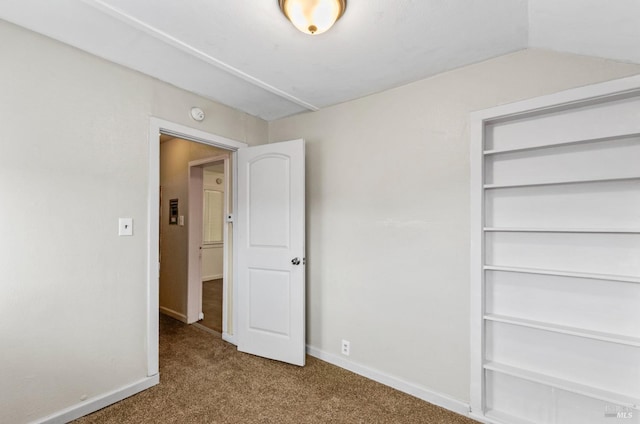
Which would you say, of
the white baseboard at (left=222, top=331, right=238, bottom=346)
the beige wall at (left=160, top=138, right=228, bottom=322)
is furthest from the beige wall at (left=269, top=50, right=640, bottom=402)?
the beige wall at (left=160, top=138, right=228, bottom=322)

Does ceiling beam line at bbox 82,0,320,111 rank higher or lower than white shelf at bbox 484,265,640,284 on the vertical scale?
higher

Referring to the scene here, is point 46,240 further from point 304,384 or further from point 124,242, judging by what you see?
point 304,384

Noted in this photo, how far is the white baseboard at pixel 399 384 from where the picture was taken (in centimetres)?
206

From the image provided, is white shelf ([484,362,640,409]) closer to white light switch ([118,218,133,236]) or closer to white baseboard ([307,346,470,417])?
white baseboard ([307,346,470,417])

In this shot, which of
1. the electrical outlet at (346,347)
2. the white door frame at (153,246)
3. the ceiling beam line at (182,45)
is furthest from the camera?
the electrical outlet at (346,347)

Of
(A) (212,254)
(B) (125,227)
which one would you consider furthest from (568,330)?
(A) (212,254)

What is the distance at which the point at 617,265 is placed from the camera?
1648 mm

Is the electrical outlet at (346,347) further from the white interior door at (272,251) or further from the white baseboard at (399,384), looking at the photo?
the white interior door at (272,251)

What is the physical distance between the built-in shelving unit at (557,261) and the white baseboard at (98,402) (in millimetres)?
2377

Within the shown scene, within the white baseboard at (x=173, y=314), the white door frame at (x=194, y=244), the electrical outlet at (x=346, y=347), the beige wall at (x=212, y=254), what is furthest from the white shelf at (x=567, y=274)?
the beige wall at (x=212, y=254)

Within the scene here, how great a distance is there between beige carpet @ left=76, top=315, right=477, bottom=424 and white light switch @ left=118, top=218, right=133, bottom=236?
120 centimetres

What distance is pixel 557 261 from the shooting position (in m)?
1.81

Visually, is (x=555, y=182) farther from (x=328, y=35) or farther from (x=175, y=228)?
(x=175, y=228)

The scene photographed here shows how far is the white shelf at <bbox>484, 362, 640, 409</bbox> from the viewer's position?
5.17 feet
